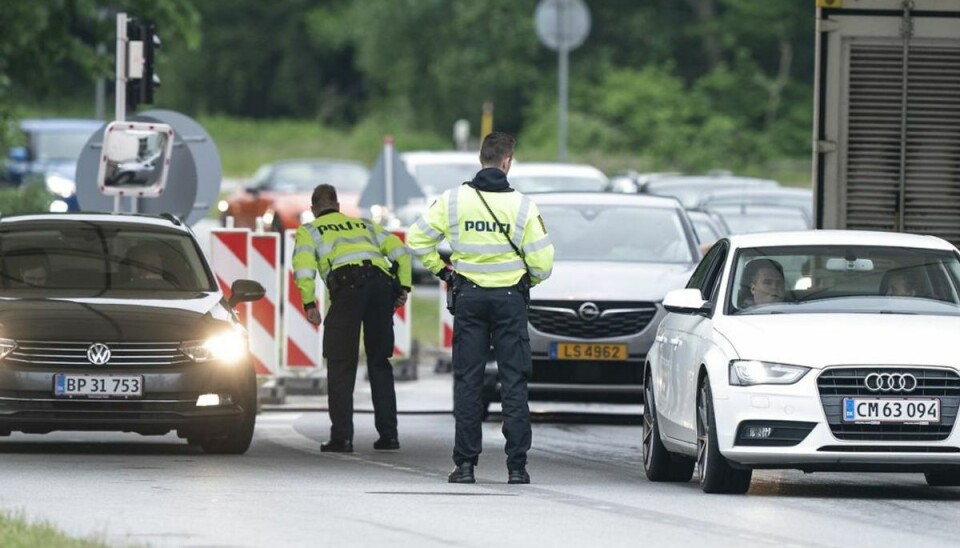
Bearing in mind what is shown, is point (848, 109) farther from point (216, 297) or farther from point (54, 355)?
A: point (54, 355)

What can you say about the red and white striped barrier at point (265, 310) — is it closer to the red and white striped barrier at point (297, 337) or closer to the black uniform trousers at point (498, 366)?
the red and white striped barrier at point (297, 337)

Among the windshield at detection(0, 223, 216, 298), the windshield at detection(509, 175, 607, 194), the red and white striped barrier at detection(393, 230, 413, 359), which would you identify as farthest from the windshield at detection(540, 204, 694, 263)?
the windshield at detection(509, 175, 607, 194)

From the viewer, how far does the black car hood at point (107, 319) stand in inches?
619

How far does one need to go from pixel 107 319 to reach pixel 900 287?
4.60 metres

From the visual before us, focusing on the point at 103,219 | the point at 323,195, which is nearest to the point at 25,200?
the point at 103,219

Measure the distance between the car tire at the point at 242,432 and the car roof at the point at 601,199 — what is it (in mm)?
→ 5205

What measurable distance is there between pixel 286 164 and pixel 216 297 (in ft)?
91.2

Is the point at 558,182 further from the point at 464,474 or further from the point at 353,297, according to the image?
the point at 464,474

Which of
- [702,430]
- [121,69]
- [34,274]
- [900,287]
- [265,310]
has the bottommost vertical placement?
[702,430]

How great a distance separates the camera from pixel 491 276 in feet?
47.6

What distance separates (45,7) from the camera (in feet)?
110

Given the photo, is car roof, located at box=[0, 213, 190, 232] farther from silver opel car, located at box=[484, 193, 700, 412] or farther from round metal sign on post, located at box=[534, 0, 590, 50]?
round metal sign on post, located at box=[534, 0, 590, 50]

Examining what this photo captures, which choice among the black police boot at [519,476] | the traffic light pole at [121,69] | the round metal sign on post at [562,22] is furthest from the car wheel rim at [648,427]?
the round metal sign on post at [562,22]

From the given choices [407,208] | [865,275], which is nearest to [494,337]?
[865,275]
